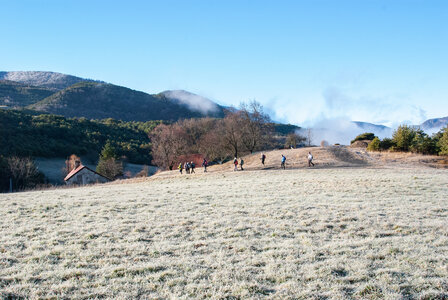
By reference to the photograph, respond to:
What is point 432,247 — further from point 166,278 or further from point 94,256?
point 94,256

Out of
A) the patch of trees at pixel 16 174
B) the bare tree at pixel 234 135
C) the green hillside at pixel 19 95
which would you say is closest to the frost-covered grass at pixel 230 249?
the bare tree at pixel 234 135

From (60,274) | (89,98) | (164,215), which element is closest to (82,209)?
(164,215)

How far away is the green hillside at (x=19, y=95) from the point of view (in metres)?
146

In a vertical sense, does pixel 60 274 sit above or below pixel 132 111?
below

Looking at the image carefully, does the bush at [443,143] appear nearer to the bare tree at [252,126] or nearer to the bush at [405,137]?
the bush at [405,137]

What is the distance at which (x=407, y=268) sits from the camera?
274 inches

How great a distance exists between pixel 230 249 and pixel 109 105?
558 ft

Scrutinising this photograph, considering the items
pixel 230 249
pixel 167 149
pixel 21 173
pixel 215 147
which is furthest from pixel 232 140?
pixel 230 249

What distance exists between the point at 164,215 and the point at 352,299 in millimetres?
9428

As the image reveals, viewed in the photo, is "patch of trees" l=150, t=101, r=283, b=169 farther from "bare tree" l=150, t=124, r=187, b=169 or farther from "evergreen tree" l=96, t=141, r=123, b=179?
"evergreen tree" l=96, t=141, r=123, b=179

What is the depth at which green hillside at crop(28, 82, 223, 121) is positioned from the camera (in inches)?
5699

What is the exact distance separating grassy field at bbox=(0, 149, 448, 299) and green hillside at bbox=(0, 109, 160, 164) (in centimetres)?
6491

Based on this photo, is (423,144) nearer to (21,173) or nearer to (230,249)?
(230,249)

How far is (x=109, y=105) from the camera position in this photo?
16650 centimetres
